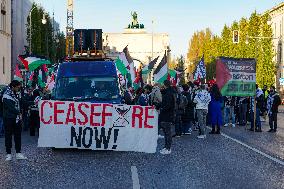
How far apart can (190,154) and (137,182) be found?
459 centimetres

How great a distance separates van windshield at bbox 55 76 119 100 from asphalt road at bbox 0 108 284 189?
166 cm

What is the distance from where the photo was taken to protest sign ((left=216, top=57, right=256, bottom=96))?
24.9 meters

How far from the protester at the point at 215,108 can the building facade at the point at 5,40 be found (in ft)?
133

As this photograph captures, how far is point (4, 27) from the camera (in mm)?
63625

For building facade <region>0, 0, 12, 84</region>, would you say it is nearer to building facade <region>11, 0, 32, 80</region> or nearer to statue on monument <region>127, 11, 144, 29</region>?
building facade <region>11, 0, 32, 80</region>

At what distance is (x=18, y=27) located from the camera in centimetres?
7981

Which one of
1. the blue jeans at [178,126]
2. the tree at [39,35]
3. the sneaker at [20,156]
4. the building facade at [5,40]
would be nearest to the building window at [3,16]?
the building facade at [5,40]

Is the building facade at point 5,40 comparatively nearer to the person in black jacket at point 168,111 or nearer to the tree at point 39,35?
the tree at point 39,35

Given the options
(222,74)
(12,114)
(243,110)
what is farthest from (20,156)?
(243,110)

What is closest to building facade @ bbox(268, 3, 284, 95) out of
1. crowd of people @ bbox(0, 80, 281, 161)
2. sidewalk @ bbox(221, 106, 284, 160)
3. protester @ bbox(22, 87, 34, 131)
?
crowd of people @ bbox(0, 80, 281, 161)

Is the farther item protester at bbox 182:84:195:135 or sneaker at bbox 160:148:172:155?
protester at bbox 182:84:195:135

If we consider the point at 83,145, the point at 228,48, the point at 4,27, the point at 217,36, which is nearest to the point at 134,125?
the point at 83,145

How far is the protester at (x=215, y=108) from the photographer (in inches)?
877

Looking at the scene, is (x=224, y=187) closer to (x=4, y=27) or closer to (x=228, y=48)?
(x=4, y=27)
